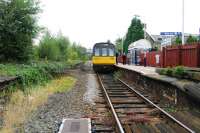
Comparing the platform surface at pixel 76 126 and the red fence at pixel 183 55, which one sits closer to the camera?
the platform surface at pixel 76 126

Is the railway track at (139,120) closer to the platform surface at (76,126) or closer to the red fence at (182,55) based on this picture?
the platform surface at (76,126)

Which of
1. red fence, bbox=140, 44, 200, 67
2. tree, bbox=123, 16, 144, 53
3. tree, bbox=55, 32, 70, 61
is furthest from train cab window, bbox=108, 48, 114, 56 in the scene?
tree, bbox=123, 16, 144, 53

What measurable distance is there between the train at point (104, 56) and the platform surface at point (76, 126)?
2772 cm

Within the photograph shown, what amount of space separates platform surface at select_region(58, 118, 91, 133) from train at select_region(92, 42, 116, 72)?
27.7m

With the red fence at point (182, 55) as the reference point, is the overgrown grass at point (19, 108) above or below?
below

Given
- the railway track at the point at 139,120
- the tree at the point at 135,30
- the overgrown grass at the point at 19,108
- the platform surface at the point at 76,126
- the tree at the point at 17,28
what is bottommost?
the railway track at the point at 139,120

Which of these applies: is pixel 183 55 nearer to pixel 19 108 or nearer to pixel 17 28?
pixel 19 108

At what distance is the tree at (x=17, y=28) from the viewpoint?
96.5ft

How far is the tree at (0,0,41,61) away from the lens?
29406mm

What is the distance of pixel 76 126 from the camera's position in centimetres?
1036

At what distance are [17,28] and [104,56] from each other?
1144cm

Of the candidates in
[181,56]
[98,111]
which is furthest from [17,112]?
[181,56]

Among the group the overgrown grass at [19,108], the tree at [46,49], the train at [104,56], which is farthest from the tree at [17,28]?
the tree at [46,49]

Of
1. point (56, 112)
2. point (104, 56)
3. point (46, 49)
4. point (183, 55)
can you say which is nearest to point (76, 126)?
point (56, 112)
